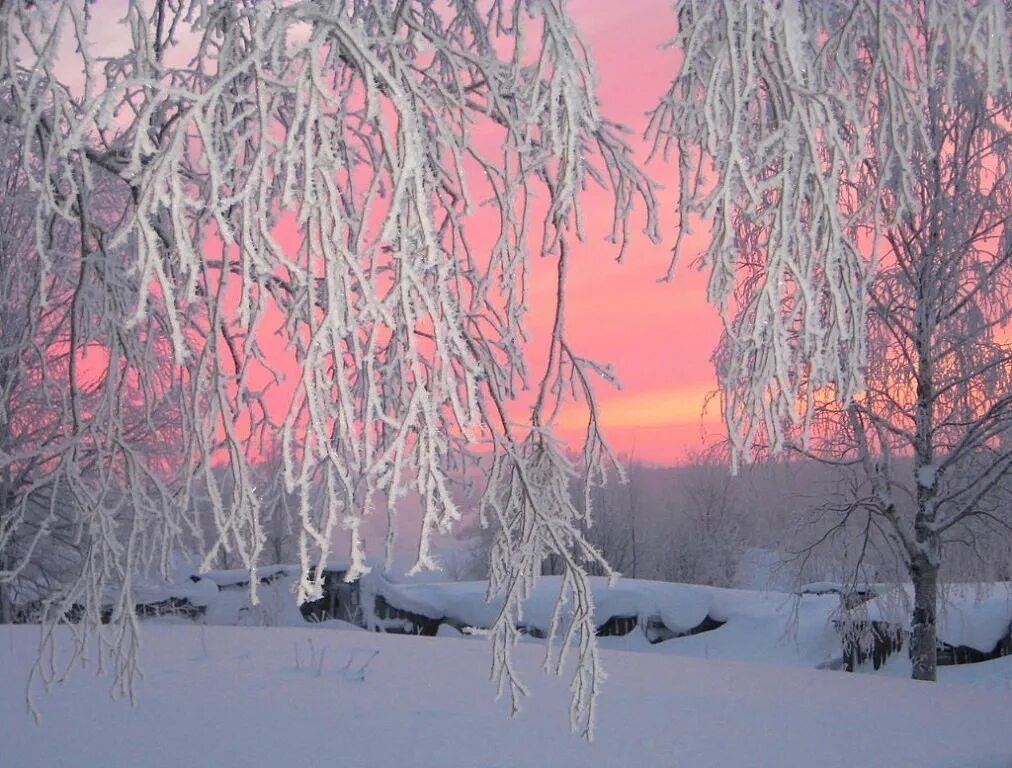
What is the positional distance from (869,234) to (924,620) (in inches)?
161

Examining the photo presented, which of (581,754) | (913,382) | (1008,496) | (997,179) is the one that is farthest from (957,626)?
(581,754)

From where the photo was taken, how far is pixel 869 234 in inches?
424

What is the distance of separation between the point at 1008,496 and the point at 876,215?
30.7 feet

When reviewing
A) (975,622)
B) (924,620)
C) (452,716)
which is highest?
(924,620)

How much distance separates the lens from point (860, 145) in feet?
8.38

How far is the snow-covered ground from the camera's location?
5.14 metres

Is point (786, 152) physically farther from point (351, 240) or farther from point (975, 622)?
point (975, 622)

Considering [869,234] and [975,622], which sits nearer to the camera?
[869,234]

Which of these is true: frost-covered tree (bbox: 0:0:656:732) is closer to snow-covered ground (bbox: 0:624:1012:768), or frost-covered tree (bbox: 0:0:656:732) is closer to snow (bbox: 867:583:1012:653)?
snow-covered ground (bbox: 0:624:1012:768)

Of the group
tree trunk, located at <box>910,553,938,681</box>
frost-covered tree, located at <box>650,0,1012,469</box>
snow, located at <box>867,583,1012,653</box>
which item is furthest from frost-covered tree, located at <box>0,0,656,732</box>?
snow, located at <box>867,583,1012,653</box>

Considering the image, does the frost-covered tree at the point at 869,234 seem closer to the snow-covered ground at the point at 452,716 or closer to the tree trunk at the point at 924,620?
the tree trunk at the point at 924,620

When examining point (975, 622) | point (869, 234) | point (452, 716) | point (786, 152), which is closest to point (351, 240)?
point (786, 152)

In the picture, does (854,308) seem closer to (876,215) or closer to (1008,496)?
(876,215)

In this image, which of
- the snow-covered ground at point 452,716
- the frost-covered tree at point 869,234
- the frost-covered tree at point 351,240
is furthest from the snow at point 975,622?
the frost-covered tree at point 351,240
